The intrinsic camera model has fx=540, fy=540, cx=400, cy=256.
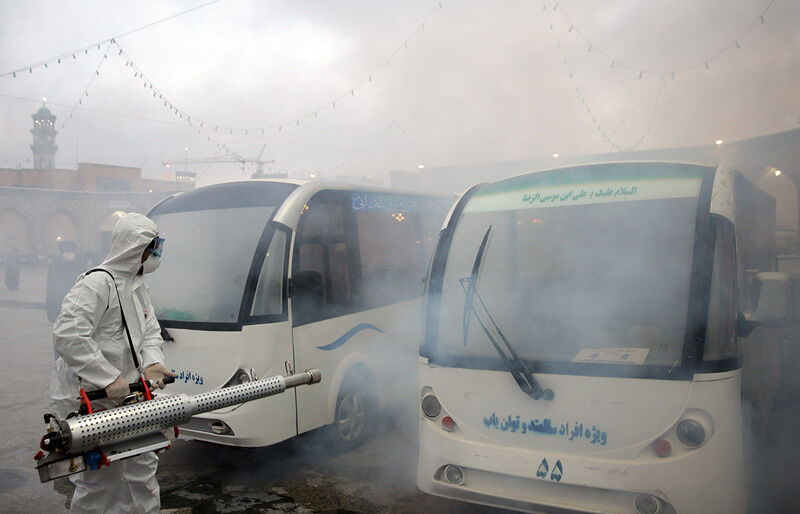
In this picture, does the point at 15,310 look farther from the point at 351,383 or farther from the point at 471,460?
the point at 471,460

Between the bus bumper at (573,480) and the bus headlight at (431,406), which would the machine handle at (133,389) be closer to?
the bus headlight at (431,406)

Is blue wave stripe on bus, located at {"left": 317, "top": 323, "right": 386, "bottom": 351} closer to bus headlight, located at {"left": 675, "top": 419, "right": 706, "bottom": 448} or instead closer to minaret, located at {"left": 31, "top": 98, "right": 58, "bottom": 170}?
bus headlight, located at {"left": 675, "top": 419, "right": 706, "bottom": 448}

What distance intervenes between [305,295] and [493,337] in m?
1.78

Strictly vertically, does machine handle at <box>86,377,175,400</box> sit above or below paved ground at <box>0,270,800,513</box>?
above

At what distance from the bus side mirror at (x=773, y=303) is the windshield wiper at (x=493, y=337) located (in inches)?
46.3

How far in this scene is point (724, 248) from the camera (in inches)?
113

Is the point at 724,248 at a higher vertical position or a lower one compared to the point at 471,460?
higher

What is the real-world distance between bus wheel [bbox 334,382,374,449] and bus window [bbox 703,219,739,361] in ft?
9.78

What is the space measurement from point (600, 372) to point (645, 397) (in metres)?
0.24

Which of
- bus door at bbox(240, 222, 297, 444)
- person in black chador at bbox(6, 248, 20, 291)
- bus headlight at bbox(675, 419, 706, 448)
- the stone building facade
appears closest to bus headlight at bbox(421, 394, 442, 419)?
bus headlight at bbox(675, 419, 706, 448)

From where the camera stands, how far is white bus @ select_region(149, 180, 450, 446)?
4.06 m

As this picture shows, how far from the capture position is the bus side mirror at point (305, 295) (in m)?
4.25

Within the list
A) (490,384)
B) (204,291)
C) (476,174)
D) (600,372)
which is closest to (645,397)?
(600,372)

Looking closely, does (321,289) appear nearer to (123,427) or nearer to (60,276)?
(123,427)
